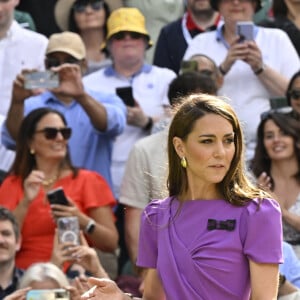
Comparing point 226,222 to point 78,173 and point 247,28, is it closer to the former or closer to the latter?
point 78,173

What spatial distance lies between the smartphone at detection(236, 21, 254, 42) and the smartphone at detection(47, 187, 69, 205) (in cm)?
218

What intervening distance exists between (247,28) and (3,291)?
298cm

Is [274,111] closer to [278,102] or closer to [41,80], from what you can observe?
[278,102]

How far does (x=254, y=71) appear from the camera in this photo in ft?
29.4

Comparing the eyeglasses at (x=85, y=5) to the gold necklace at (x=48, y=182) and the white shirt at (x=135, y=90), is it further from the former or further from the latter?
the gold necklace at (x=48, y=182)

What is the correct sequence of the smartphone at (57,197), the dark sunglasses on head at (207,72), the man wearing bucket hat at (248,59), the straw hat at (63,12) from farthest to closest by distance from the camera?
the straw hat at (63,12)
the man wearing bucket hat at (248,59)
the dark sunglasses on head at (207,72)
the smartphone at (57,197)

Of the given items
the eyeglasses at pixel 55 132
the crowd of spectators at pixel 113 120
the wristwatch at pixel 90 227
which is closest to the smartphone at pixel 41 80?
the crowd of spectators at pixel 113 120

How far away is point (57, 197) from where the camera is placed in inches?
299

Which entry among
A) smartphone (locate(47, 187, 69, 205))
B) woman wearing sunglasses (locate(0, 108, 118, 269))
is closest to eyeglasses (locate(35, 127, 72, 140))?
woman wearing sunglasses (locate(0, 108, 118, 269))

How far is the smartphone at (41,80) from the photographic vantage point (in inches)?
329

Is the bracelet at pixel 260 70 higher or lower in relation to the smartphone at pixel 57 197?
higher

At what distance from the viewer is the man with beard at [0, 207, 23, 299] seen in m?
7.25

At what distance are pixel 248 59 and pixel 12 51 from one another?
2069 millimetres

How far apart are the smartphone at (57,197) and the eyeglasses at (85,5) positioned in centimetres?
304
